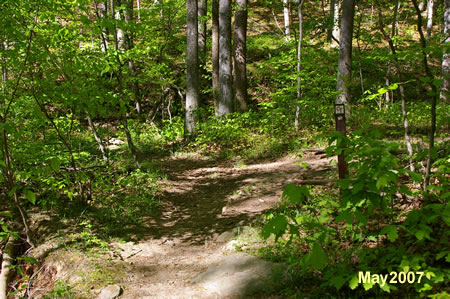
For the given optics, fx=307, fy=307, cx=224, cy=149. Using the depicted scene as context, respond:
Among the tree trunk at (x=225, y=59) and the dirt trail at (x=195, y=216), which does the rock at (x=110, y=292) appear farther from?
the tree trunk at (x=225, y=59)

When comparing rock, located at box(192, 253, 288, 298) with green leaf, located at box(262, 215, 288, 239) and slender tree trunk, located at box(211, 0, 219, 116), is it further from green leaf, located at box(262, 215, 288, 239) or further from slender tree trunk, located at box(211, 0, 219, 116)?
slender tree trunk, located at box(211, 0, 219, 116)

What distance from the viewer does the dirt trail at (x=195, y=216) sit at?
3848mm

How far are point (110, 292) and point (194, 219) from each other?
7.97 ft

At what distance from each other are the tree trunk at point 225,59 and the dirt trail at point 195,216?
9.67ft

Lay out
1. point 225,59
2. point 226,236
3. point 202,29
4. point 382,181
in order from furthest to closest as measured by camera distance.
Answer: point 202,29 → point 225,59 → point 226,236 → point 382,181

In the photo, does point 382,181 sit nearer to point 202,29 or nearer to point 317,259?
point 317,259

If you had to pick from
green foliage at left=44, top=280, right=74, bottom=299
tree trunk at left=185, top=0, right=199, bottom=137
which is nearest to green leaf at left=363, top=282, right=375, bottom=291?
green foliage at left=44, top=280, right=74, bottom=299

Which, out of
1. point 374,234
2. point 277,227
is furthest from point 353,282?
point 374,234

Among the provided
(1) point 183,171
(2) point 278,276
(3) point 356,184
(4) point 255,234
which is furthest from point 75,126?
(3) point 356,184

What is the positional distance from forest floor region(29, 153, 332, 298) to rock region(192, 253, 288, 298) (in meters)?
0.14

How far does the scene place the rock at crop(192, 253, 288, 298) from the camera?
3.19m

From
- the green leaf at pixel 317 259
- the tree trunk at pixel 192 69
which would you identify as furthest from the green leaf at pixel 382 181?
the tree trunk at pixel 192 69

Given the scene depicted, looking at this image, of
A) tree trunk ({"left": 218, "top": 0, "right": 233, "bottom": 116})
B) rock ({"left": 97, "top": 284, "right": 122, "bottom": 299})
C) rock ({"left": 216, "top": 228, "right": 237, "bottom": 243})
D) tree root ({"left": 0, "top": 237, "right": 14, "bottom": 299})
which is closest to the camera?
rock ({"left": 97, "top": 284, "right": 122, "bottom": 299})

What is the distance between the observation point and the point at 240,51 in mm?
11859
